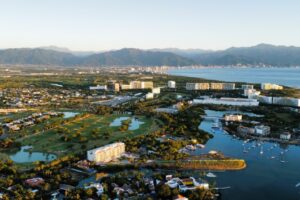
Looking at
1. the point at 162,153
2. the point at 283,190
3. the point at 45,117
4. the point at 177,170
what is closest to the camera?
the point at 283,190

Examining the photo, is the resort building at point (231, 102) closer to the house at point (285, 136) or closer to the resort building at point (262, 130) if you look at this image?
the resort building at point (262, 130)

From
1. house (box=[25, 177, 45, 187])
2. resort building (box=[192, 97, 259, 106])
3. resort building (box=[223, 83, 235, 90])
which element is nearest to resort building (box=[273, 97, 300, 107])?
resort building (box=[192, 97, 259, 106])

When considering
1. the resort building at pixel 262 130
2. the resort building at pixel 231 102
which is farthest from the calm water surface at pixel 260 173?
the resort building at pixel 231 102

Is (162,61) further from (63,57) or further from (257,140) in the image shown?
(257,140)

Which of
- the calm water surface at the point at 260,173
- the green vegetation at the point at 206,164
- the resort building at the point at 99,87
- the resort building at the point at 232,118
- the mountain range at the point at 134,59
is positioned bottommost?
the calm water surface at the point at 260,173

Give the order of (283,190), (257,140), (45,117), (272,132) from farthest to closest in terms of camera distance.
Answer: (45,117), (272,132), (257,140), (283,190)

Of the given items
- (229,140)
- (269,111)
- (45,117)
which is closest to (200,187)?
(229,140)

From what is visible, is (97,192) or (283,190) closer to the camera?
(97,192)
